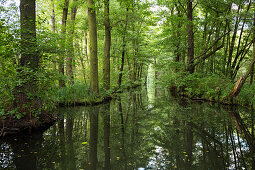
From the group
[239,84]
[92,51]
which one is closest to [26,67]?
[92,51]

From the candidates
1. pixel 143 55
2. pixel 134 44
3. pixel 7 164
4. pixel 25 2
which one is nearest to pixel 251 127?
pixel 7 164

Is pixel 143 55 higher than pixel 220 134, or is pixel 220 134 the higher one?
pixel 143 55

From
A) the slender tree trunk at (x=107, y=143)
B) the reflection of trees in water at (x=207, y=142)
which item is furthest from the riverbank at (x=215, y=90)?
the slender tree trunk at (x=107, y=143)

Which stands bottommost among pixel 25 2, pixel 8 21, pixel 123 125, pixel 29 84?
pixel 123 125

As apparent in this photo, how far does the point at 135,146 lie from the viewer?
3.84 m

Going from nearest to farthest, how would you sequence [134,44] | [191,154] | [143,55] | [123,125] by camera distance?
[191,154]
[123,125]
[134,44]
[143,55]

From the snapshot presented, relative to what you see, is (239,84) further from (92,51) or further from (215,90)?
(92,51)

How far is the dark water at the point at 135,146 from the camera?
3027 millimetres

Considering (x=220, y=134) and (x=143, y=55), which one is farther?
(x=143, y=55)

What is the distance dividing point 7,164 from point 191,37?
12.1 m

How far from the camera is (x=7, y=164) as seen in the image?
2943 millimetres

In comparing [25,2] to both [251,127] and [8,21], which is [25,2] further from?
[251,127]

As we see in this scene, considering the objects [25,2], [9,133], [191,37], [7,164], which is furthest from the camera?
[191,37]

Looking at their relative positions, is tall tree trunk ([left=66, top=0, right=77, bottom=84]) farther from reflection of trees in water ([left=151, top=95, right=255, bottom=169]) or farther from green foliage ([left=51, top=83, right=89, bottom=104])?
reflection of trees in water ([left=151, top=95, right=255, bottom=169])
